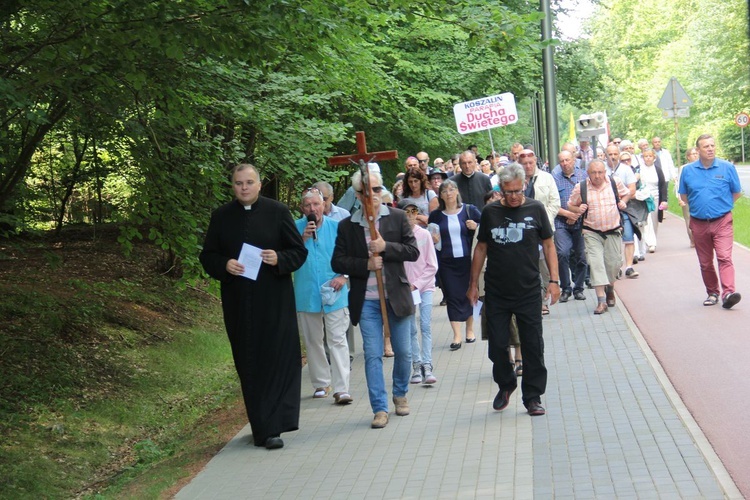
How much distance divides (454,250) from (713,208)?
3.32m

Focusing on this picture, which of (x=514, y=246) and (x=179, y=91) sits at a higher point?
(x=179, y=91)

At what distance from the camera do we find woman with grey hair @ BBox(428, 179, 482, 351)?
Result: 508 inches

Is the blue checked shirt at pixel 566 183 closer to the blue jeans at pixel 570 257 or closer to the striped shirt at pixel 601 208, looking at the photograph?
the blue jeans at pixel 570 257

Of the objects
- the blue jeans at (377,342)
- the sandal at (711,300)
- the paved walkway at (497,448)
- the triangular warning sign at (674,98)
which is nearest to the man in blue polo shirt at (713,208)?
the sandal at (711,300)

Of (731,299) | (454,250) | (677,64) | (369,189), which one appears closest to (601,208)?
(731,299)

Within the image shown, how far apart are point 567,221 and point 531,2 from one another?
12501mm

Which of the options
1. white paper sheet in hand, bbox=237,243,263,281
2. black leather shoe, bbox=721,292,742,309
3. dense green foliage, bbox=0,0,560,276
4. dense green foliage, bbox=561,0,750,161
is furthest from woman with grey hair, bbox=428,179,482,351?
dense green foliage, bbox=561,0,750,161

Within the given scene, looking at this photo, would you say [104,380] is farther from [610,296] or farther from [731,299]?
[731,299]

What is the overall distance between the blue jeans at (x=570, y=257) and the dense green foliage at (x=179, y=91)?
3116mm

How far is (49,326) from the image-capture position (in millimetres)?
14250

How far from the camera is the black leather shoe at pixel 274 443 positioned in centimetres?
900

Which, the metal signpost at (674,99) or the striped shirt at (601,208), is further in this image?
the metal signpost at (674,99)

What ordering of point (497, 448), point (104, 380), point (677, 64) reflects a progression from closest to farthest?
point (497, 448) < point (104, 380) < point (677, 64)

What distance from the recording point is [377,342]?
30.8 feet
